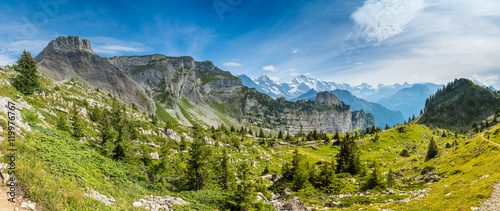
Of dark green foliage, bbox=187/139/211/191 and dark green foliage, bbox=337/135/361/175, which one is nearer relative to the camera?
dark green foliage, bbox=187/139/211/191

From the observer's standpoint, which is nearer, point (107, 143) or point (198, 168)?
point (107, 143)

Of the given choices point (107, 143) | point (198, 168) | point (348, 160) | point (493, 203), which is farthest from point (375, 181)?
point (107, 143)

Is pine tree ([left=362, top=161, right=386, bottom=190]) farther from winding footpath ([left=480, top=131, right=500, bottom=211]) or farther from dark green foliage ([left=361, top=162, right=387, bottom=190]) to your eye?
winding footpath ([left=480, top=131, right=500, bottom=211])

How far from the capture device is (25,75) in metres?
51.5

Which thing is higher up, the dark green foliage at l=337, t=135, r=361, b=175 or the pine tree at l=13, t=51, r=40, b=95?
the pine tree at l=13, t=51, r=40, b=95

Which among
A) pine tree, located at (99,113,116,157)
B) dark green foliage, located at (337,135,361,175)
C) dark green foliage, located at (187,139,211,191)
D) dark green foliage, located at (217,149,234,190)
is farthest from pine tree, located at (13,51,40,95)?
dark green foliage, located at (337,135,361,175)

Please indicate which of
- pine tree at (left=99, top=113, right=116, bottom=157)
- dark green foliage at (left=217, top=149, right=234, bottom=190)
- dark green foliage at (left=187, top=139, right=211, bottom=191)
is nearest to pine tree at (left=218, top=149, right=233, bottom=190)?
dark green foliage at (left=217, top=149, right=234, bottom=190)

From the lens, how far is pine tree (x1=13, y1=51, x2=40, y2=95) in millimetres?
50312

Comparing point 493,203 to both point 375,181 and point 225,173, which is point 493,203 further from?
point 225,173

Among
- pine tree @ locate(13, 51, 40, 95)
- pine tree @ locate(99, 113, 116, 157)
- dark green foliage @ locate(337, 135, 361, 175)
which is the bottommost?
dark green foliage @ locate(337, 135, 361, 175)

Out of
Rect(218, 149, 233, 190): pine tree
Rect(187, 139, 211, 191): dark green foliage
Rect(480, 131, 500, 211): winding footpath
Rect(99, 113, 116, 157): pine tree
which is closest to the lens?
Rect(480, 131, 500, 211): winding footpath

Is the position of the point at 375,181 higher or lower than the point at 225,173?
lower

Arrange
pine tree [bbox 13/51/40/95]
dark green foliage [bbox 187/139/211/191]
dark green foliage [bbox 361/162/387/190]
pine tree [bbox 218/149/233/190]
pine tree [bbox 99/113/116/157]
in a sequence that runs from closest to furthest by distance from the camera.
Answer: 1. pine tree [bbox 99/113/116/157]
2. dark green foliage [bbox 187/139/211/191]
3. dark green foliage [bbox 361/162/387/190]
4. pine tree [bbox 218/149/233/190]
5. pine tree [bbox 13/51/40/95]

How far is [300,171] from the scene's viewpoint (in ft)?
149
